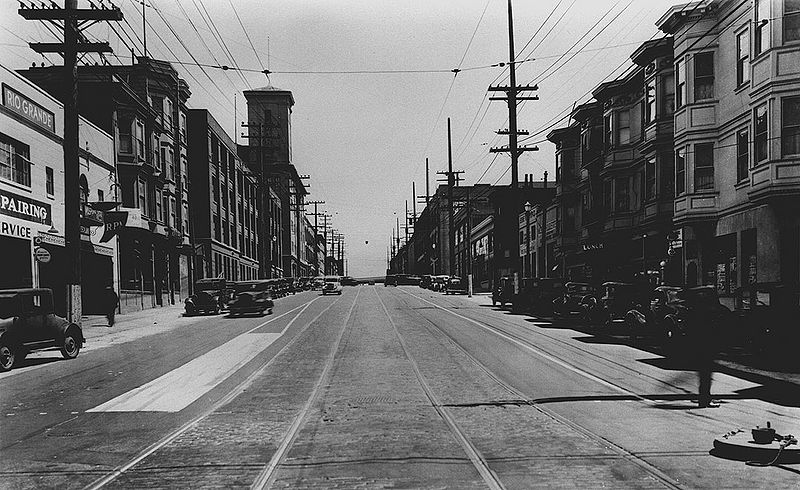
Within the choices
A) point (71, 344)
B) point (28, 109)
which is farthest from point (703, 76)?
point (28, 109)

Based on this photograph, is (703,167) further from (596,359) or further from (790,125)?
(596,359)

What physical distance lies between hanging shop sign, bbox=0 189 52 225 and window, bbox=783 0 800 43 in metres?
25.8

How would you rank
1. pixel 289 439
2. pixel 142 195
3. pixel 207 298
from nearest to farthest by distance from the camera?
1. pixel 289 439
2. pixel 207 298
3. pixel 142 195

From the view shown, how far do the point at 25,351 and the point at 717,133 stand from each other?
2528 cm

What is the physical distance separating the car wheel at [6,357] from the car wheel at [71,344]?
1.91 meters

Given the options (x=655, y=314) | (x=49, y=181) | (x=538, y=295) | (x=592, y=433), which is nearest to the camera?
(x=592, y=433)

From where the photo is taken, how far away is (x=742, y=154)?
26609 millimetres

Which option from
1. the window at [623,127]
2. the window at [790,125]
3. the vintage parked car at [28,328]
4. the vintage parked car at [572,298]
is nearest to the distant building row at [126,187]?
the vintage parked car at [28,328]

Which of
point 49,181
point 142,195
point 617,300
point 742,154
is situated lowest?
point 617,300

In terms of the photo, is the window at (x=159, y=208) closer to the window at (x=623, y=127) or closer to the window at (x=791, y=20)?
the window at (x=623, y=127)

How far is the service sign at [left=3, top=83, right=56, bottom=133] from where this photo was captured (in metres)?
25.5

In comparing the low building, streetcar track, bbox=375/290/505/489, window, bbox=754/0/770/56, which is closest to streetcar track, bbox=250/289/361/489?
streetcar track, bbox=375/290/505/489

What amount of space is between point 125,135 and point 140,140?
1769 mm

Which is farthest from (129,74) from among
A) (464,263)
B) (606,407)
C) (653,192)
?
(464,263)
